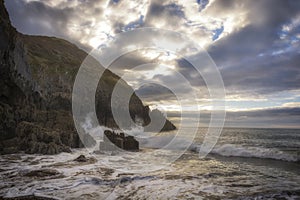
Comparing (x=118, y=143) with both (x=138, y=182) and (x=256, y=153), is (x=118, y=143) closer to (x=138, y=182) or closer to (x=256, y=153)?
(x=138, y=182)

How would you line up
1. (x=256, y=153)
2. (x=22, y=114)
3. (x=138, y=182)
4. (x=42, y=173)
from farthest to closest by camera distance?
(x=256, y=153), (x=22, y=114), (x=42, y=173), (x=138, y=182)

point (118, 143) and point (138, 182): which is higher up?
point (118, 143)

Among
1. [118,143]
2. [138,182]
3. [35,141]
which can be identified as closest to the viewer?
[138,182]

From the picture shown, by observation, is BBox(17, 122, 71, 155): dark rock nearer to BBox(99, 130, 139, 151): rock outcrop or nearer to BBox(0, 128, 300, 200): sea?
BBox(0, 128, 300, 200): sea

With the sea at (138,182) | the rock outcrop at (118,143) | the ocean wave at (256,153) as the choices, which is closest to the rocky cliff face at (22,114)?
the sea at (138,182)

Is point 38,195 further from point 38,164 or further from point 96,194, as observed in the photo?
point 38,164

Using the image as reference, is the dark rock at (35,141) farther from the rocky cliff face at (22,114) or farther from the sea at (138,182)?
the sea at (138,182)

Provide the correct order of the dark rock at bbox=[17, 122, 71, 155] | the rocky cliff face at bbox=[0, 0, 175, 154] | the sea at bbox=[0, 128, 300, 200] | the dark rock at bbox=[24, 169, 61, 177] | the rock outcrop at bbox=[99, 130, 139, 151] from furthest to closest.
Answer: the rock outcrop at bbox=[99, 130, 139, 151]
the rocky cliff face at bbox=[0, 0, 175, 154]
the dark rock at bbox=[17, 122, 71, 155]
the dark rock at bbox=[24, 169, 61, 177]
the sea at bbox=[0, 128, 300, 200]

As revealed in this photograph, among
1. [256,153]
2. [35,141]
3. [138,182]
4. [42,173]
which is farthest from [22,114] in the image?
[256,153]

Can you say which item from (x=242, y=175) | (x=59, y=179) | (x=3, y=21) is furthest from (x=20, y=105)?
(x=242, y=175)

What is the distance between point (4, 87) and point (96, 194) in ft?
60.1

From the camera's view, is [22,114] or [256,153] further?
[256,153]

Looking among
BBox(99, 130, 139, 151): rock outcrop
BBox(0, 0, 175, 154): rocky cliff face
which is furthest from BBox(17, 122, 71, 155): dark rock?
BBox(99, 130, 139, 151): rock outcrop

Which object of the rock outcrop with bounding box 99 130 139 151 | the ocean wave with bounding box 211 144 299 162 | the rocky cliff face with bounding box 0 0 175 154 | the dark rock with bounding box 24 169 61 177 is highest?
the rocky cliff face with bounding box 0 0 175 154
